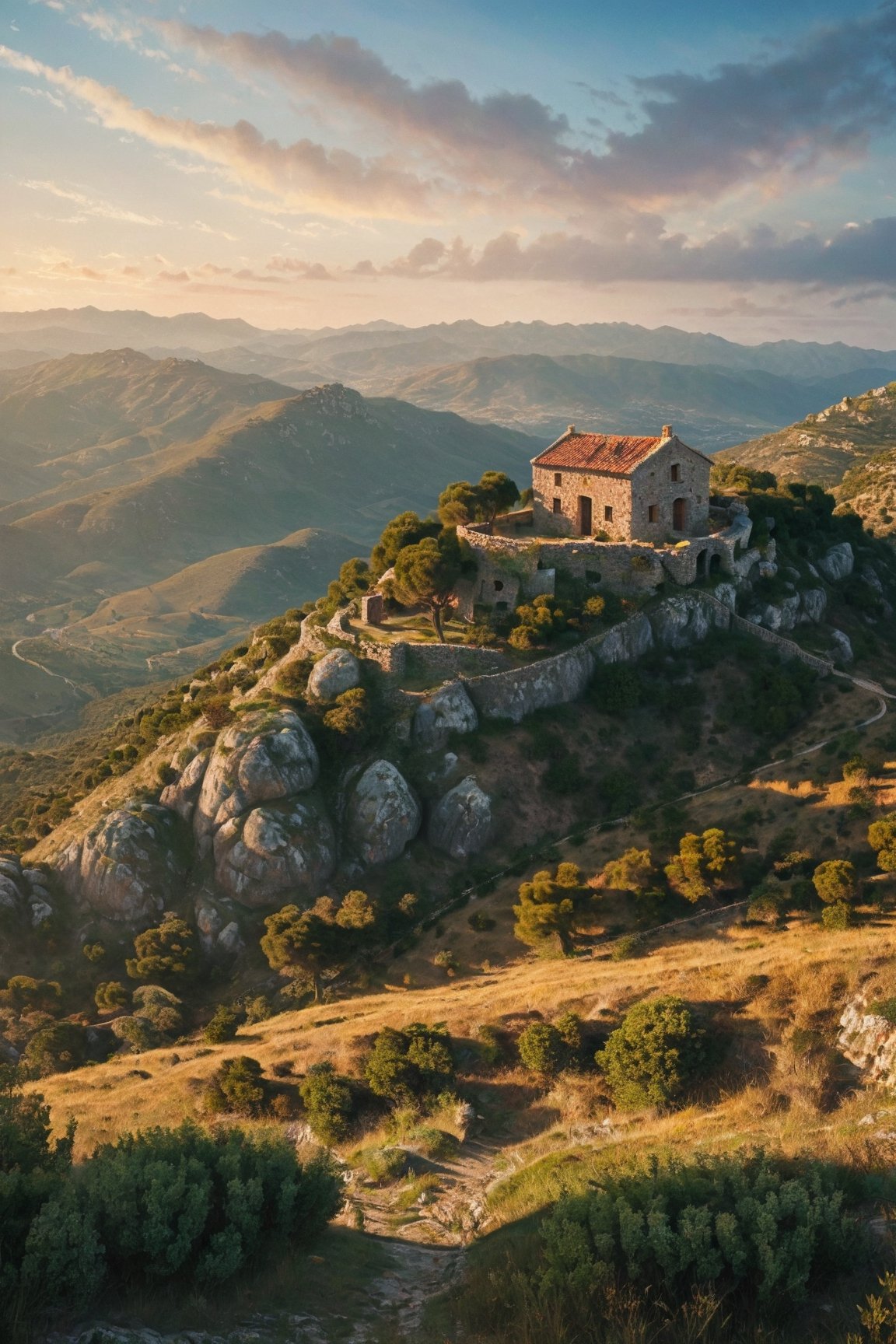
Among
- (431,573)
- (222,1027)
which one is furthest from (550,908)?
(431,573)

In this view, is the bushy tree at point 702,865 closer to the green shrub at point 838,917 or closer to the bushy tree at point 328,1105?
the green shrub at point 838,917

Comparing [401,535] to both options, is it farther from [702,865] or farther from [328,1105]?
[328,1105]

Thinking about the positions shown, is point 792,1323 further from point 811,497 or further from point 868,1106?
point 811,497

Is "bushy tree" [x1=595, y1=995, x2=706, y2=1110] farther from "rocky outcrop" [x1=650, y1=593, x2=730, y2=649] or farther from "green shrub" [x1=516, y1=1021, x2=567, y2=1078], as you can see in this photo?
"rocky outcrop" [x1=650, y1=593, x2=730, y2=649]

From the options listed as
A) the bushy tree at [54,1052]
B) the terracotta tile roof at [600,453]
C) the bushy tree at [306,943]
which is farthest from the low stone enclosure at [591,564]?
the bushy tree at [54,1052]

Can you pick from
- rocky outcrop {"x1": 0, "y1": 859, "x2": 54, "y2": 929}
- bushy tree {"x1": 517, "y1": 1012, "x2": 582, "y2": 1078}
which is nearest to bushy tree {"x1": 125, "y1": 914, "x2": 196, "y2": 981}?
rocky outcrop {"x1": 0, "y1": 859, "x2": 54, "y2": 929}

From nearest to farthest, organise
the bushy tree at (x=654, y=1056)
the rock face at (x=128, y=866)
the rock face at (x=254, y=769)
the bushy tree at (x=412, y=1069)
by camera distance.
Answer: the bushy tree at (x=654, y=1056) → the bushy tree at (x=412, y=1069) → the rock face at (x=254, y=769) → the rock face at (x=128, y=866)

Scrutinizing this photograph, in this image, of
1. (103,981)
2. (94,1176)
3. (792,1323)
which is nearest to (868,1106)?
→ (792,1323)
